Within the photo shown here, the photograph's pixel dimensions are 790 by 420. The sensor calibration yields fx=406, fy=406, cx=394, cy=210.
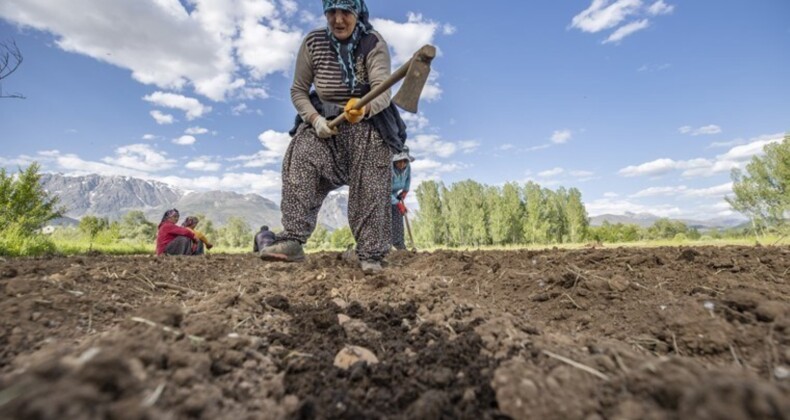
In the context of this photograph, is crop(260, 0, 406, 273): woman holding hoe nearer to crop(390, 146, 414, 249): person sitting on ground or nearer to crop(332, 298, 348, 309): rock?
crop(332, 298, 348, 309): rock

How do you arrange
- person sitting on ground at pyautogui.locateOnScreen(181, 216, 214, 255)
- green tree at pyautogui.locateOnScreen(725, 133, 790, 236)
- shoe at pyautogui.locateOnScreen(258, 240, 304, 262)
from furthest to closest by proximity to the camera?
green tree at pyautogui.locateOnScreen(725, 133, 790, 236) < person sitting on ground at pyautogui.locateOnScreen(181, 216, 214, 255) < shoe at pyautogui.locateOnScreen(258, 240, 304, 262)

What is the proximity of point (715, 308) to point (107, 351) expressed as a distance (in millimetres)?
1910

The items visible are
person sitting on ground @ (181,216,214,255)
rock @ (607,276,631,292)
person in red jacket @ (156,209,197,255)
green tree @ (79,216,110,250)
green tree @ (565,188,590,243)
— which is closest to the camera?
rock @ (607,276,631,292)

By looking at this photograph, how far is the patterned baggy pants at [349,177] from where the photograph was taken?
3053mm

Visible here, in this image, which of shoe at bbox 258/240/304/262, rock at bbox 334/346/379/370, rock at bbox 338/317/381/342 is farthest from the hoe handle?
rock at bbox 334/346/379/370

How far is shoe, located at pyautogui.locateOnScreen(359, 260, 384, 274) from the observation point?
2.97m

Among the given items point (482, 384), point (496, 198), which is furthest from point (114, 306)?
point (496, 198)

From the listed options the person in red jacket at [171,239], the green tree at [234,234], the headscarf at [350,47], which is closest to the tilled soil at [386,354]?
the headscarf at [350,47]

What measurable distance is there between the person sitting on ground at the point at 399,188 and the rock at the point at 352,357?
226 inches

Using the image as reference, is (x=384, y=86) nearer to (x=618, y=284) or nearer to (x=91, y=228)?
(x=618, y=284)

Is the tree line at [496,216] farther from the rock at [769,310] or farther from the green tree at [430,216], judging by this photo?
the rock at [769,310]

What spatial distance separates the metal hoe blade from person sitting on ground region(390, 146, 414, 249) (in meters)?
4.30

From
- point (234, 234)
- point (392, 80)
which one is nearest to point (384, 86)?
point (392, 80)

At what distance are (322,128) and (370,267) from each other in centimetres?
107
